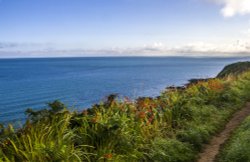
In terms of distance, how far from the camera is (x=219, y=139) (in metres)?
10.2

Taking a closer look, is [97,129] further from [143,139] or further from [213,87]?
[213,87]

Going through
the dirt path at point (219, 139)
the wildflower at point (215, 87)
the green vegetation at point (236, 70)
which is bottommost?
the green vegetation at point (236, 70)

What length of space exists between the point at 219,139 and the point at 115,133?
4289 millimetres

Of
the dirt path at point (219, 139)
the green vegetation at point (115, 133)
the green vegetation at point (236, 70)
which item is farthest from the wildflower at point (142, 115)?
the green vegetation at point (236, 70)

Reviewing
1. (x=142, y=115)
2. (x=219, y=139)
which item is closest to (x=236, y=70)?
(x=219, y=139)

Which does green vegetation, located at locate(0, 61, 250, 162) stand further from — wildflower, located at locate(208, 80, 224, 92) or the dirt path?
wildflower, located at locate(208, 80, 224, 92)

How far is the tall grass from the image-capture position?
19.7ft

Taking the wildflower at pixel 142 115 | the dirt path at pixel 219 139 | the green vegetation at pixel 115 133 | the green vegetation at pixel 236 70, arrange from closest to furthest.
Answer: the green vegetation at pixel 115 133 → the dirt path at pixel 219 139 → the wildflower at pixel 142 115 → the green vegetation at pixel 236 70

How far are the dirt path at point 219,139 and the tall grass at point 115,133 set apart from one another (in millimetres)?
226

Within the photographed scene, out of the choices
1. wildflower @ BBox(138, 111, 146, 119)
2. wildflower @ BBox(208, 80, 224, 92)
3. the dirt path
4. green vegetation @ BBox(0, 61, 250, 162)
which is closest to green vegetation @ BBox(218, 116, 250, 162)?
the dirt path

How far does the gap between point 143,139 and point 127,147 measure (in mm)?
1065

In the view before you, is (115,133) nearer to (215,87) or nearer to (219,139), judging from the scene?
(219,139)

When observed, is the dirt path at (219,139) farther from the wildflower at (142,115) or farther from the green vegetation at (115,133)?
the wildflower at (142,115)

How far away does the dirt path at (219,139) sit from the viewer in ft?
28.4
